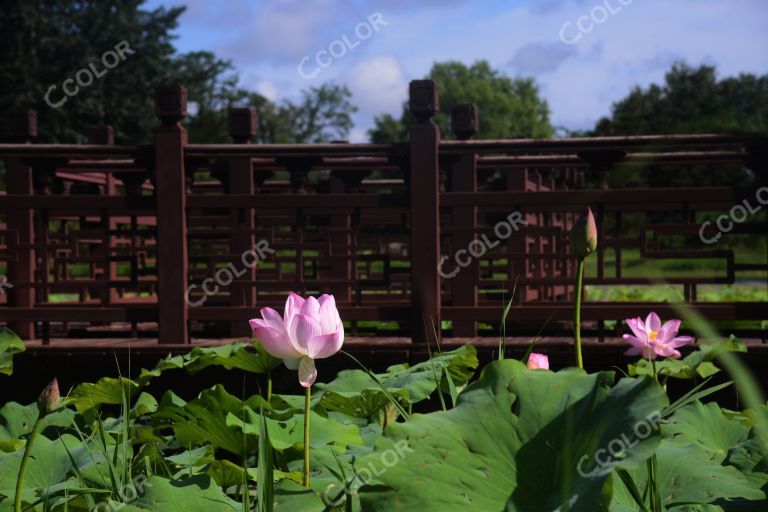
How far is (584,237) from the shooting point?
4.30 feet

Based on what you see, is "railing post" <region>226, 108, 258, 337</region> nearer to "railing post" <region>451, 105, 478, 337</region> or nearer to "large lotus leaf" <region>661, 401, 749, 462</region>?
"railing post" <region>451, 105, 478, 337</region>

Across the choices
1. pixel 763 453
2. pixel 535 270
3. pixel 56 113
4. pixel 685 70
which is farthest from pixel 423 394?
pixel 685 70

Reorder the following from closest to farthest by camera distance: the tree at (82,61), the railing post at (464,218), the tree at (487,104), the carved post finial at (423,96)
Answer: the carved post finial at (423,96) < the railing post at (464,218) < the tree at (82,61) < the tree at (487,104)

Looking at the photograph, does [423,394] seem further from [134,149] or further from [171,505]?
[134,149]

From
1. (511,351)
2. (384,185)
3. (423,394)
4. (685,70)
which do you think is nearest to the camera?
(423,394)

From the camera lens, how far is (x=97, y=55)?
99.1 feet

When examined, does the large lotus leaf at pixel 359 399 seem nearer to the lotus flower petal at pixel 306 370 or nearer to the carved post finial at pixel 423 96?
the lotus flower petal at pixel 306 370

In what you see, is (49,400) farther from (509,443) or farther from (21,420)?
(21,420)

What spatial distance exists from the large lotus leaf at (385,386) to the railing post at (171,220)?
2581 millimetres

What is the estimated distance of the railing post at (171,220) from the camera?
479 centimetres

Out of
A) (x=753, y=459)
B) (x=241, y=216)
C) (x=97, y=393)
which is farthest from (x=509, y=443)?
(x=241, y=216)

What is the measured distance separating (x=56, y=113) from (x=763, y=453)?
99.7 ft

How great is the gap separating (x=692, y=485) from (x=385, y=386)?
2.93 ft

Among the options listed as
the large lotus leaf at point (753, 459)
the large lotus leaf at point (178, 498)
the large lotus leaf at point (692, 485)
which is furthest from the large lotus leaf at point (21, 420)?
the large lotus leaf at point (753, 459)
